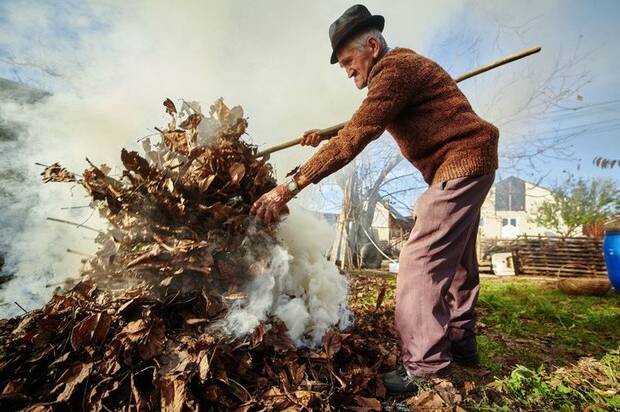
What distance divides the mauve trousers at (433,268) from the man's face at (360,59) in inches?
41.6

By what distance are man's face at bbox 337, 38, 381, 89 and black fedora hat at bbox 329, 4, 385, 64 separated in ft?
0.27

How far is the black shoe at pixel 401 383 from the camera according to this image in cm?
196

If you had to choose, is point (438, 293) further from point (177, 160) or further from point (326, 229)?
point (177, 160)

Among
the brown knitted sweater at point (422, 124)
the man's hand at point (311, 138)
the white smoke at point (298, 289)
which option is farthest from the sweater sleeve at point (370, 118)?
the man's hand at point (311, 138)

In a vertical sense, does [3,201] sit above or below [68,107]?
below

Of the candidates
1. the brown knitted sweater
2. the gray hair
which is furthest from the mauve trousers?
the gray hair

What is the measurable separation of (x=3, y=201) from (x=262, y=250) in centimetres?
272

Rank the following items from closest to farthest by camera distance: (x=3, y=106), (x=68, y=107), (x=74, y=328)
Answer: (x=74, y=328) → (x=3, y=106) → (x=68, y=107)

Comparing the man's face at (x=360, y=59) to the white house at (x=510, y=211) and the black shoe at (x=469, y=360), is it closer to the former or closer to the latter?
the black shoe at (x=469, y=360)

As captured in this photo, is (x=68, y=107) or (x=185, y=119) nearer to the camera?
(x=185, y=119)

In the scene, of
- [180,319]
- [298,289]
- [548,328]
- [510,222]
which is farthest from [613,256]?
[510,222]

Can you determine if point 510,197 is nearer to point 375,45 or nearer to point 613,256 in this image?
point 613,256

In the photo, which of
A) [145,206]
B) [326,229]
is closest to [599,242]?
[326,229]

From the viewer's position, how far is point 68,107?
3.90 metres
